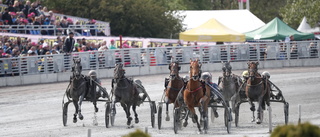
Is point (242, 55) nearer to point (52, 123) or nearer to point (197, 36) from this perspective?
point (197, 36)

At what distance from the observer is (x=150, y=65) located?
30.7 meters

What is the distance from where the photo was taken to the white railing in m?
27.3

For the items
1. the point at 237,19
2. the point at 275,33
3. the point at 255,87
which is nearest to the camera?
the point at 255,87

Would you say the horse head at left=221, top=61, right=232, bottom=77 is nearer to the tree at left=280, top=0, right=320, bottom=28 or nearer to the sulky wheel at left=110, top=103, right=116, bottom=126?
the sulky wheel at left=110, top=103, right=116, bottom=126

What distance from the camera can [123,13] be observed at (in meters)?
40.7

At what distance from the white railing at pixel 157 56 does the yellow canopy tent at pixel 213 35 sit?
1.30 meters

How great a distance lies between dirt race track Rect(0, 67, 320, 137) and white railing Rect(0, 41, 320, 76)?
0.91 m

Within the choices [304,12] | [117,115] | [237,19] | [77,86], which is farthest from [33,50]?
[304,12]

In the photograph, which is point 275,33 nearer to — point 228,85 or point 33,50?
point 33,50

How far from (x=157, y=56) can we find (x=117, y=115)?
12168mm

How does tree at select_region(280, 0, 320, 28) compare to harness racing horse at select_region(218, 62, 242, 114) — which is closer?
harness racing horse at select_region(218, 62, 242, 114)

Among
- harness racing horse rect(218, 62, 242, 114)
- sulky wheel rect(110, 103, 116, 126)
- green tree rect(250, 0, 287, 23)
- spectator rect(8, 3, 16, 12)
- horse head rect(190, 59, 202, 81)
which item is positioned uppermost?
green tree rect(250, 0, 287, 23)

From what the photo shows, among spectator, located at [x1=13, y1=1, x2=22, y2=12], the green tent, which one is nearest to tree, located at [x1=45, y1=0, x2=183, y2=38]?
the green tent

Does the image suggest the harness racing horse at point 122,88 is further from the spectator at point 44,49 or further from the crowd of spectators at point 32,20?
the crowd of spectators at point 32,20
